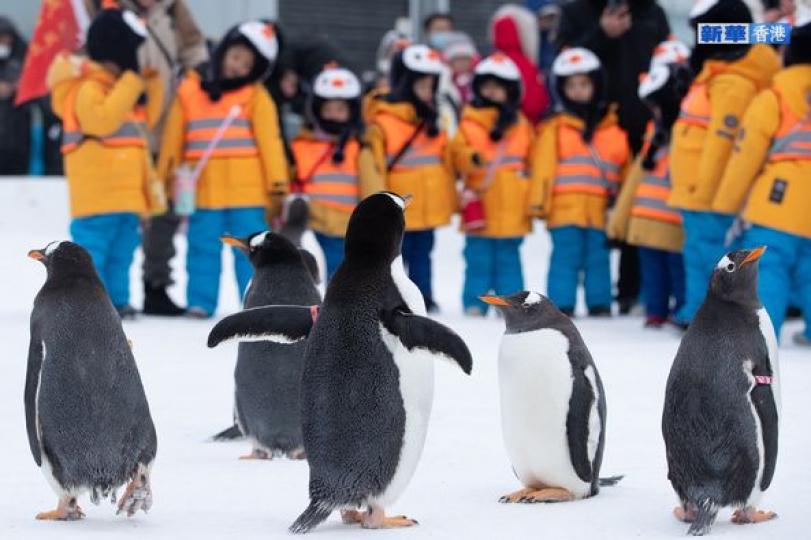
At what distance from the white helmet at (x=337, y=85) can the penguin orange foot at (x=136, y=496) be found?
4.61 meters

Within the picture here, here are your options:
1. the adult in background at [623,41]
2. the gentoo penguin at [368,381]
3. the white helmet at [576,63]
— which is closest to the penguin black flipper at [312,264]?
the gentoo penguin at [368,381]

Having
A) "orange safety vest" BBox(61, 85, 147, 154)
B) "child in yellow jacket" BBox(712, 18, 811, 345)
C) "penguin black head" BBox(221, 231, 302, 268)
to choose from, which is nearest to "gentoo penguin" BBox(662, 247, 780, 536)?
"penguin black head" BBox(221, 231, 302, 268)

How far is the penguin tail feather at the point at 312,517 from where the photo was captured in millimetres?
3625

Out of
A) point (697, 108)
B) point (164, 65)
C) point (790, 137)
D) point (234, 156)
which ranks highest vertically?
point (164, 65)

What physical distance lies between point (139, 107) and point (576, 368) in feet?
14.3

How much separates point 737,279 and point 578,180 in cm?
451

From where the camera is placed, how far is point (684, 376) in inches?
149

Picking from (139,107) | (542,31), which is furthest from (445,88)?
(139,107)

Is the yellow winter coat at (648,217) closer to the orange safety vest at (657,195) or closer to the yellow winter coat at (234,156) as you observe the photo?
the orange safety vest at (657,195)

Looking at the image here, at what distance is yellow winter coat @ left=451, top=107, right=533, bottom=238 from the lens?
841cm

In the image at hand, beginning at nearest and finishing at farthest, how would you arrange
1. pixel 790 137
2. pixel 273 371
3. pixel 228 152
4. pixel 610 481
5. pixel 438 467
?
pixel 610 481, pixel 438 467, pixel 273 371, pixel 790 137, pixel 228 152

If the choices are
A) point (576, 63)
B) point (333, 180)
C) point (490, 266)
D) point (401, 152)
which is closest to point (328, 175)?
point (333, 180)

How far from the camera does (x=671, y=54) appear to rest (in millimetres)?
8172

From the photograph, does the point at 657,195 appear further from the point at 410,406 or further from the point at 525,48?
the point at 410,406
